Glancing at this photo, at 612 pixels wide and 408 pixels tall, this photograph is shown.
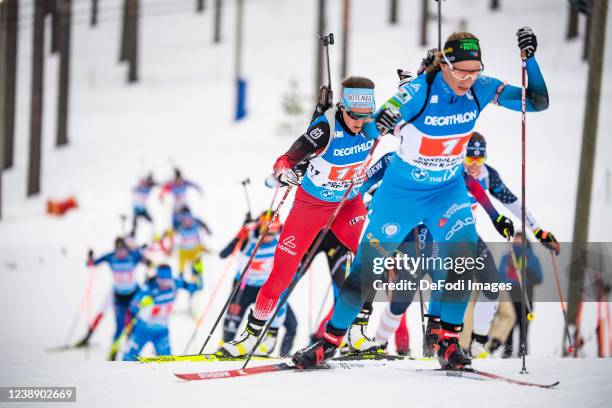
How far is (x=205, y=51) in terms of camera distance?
3884cm

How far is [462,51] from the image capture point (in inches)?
219

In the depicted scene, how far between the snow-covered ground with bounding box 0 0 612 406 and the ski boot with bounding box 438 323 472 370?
0.83 feet

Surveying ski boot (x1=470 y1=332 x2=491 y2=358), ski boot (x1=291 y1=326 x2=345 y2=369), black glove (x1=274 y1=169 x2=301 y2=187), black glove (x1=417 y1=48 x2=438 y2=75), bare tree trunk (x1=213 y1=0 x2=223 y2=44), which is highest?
bare tree trunk (x1=213 y1=0 x2=223 y2=44)

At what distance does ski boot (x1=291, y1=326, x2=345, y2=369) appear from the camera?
6.01 meters

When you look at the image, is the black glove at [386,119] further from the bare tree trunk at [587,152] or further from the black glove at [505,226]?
the bare tree trunk at [587,152]

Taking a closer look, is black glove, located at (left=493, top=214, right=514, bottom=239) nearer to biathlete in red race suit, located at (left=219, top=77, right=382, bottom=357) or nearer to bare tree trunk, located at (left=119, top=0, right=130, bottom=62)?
biathlete in red race suit, located at (left=219, top=77, right=382, bottom=357)

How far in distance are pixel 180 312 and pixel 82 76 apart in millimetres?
26939

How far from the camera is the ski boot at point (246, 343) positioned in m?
6.91

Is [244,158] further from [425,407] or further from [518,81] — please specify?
[425,407]

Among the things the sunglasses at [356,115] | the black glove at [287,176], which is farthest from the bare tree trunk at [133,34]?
the black glove at [287,176]

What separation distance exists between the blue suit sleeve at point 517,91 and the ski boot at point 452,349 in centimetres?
164

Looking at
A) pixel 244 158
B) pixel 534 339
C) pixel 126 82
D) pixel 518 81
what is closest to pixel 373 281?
pixel 534 339

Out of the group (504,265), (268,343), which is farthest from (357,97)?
(268,343)

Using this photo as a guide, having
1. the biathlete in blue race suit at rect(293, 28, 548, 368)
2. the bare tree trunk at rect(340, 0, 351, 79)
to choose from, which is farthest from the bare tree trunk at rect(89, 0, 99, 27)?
the biathlete in blue race suit at rect(293, 28, 548, 368)
